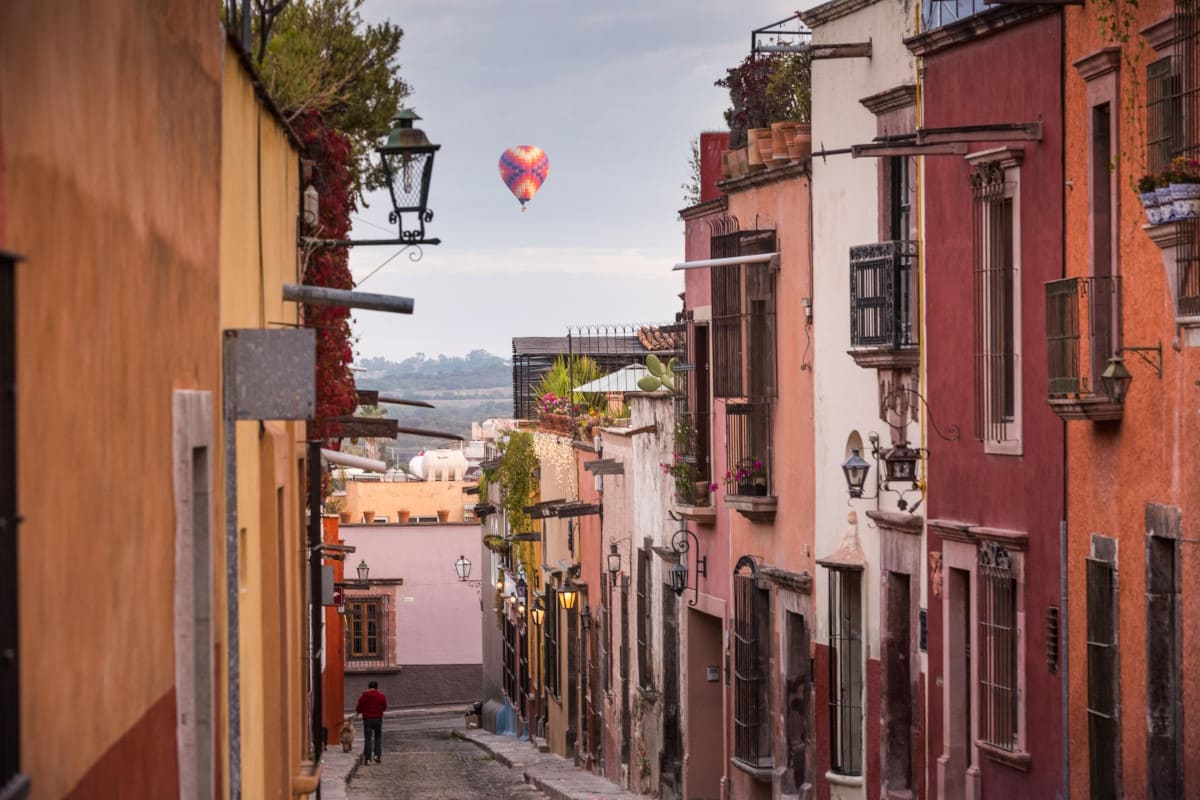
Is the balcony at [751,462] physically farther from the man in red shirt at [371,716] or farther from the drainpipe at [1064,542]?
the man in red shirt at [371,716]

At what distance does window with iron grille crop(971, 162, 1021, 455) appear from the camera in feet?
48.8

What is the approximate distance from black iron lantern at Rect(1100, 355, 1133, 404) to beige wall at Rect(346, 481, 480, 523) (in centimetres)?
5368

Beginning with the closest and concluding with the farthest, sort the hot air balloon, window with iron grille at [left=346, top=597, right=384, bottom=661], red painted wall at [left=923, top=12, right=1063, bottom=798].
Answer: red painted wall at [left=923, top=12, right=1063, bottom=798]
the hot air balloon
window with iron grille at [left=346, top=597, right=384, bottom=661]

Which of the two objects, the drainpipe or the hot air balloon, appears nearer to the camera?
the drainpipe

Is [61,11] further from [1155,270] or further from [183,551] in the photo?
[1155,270]

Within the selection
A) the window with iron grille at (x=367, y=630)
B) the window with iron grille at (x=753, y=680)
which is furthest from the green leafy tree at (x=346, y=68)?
the window with iron grille at (x=367, y=630)

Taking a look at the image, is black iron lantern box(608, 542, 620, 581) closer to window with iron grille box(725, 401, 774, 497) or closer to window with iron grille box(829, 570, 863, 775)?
window with iron grille box(725, 401, 774, 497)

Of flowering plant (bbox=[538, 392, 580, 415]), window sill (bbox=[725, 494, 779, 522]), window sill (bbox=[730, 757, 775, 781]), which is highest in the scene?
flowering plant (bbox=[538, 392, 580, 415])

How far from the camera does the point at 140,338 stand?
258 inches

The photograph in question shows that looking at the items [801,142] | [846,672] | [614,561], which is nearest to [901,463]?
[846,672]

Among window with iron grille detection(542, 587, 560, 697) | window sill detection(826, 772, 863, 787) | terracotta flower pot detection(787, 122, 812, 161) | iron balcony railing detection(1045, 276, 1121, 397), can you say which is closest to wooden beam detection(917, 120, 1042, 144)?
iron balcony railing detection(1045, 276, 1121, 397)

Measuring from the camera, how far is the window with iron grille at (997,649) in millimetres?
14836

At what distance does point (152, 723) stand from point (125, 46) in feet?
7.90

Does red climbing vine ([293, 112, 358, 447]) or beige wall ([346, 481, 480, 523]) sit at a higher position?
red climbing vine ([293, 112, 358, 447])
